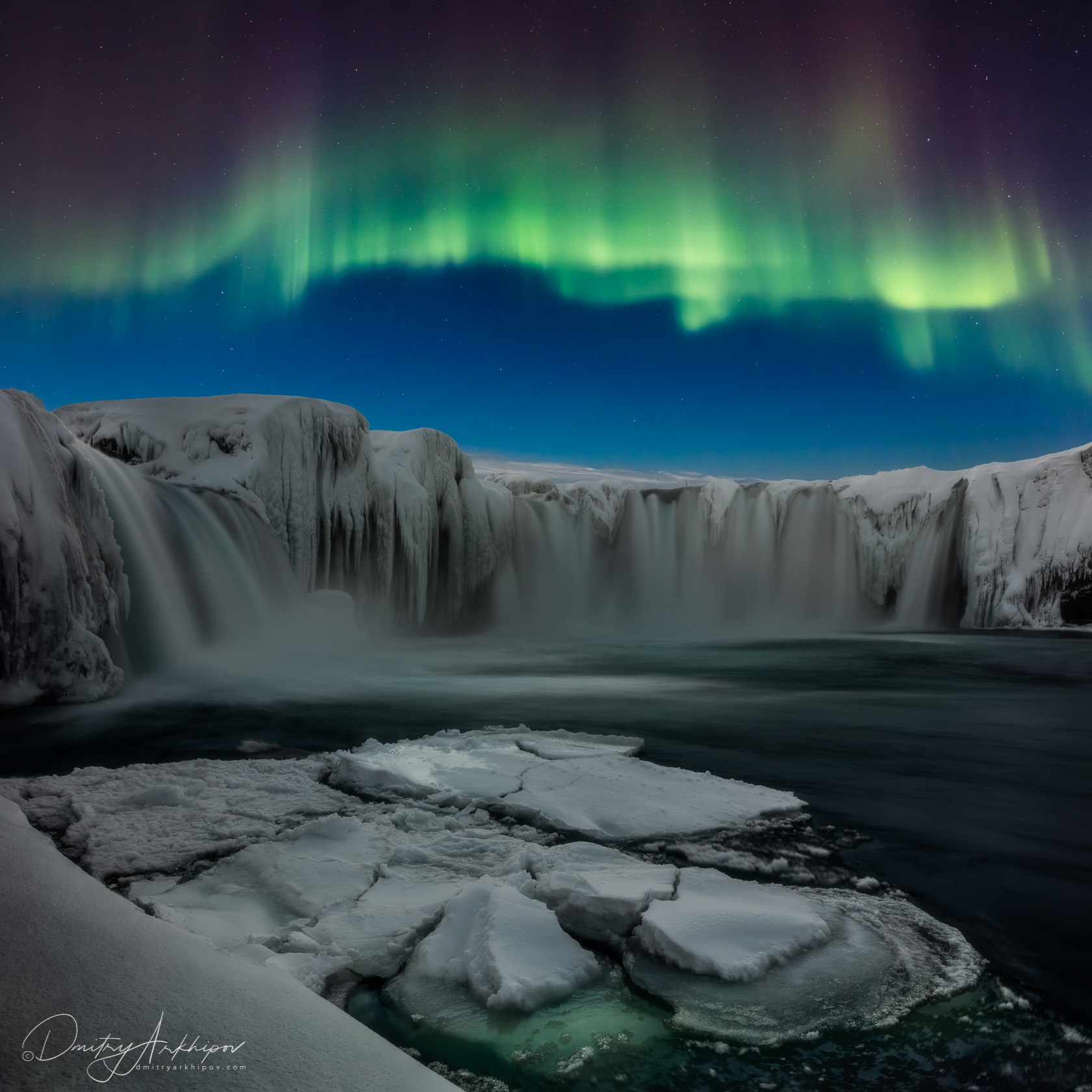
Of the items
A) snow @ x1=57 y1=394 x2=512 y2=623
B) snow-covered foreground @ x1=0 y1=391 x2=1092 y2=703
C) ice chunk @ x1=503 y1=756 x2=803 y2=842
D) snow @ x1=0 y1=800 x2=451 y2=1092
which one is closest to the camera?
snow @ x1=0 y1=800 x2=451 y2=1092

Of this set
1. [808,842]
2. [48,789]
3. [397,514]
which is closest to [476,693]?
[48,789]

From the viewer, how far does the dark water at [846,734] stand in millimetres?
2666

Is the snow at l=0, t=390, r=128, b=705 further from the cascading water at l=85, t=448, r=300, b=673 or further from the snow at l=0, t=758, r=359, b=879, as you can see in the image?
the snow at l=0, t=758, r=359, b=879

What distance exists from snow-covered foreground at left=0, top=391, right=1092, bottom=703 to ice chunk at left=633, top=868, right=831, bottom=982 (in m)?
7.06

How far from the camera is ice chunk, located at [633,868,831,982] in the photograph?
2107mm

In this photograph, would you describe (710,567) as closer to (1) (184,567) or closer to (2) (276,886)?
(1) (184,567)

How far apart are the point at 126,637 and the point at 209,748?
4.22 meters

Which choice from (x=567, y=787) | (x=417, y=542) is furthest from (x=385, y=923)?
(x=417, y=542)

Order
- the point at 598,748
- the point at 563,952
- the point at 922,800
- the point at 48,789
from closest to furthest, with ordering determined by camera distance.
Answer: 1. the point at 563,952
2. the point at 48,789
3. the point at 922,800
4. the point at 598,748

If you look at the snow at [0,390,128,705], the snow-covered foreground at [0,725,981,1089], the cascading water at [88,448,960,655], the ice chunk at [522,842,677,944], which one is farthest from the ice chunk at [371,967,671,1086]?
the cascading water at [88,448,960,655]

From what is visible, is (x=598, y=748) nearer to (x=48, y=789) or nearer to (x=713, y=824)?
(x=713, y=824)

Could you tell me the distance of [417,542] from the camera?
17.5m

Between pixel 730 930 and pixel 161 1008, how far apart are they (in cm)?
165

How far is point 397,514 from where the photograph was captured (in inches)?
669
